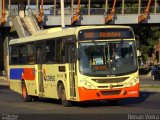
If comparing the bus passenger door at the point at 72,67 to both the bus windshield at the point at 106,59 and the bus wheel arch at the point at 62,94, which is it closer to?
the bus windshield at the point at 106,59

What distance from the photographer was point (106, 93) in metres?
21.6

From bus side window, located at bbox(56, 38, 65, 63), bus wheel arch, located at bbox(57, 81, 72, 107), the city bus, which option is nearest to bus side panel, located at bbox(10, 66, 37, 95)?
the city bus

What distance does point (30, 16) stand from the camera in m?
64.9

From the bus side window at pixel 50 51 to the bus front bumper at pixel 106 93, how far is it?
2879 millimetres

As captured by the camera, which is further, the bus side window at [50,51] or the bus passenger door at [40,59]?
the bus passenger door at [40,59]

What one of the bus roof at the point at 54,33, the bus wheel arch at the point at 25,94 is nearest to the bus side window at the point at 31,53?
the bus roof at the point at 54,33

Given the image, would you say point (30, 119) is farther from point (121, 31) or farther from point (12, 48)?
point (12, 48)

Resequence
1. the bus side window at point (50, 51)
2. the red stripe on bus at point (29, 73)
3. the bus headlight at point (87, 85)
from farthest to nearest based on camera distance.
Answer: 1. the red stripe on bus at point (29, 73)
2. the bus side window at point (50, 51)
3. the bus headlight at point (87, 85)

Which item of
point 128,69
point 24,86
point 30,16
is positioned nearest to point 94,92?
point 128,69

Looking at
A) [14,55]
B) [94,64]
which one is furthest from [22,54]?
[94,64]

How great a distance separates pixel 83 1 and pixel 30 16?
Result: 21.7 metres

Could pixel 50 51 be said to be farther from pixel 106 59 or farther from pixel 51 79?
pixel 106 59

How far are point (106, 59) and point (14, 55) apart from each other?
8.43m

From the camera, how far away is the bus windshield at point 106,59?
70.4 feet
